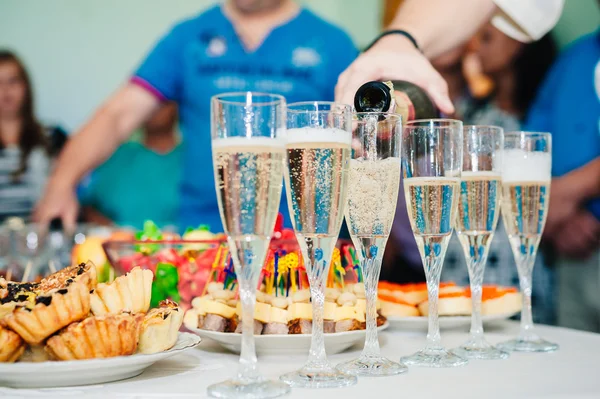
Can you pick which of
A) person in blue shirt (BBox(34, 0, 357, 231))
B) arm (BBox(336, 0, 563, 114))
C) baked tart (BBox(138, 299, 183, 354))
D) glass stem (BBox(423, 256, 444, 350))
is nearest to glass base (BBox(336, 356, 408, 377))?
glass stem (BBox(423, 256, 444, 350))

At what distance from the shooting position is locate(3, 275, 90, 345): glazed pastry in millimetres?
766

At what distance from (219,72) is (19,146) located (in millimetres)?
1332

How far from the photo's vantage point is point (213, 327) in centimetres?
102

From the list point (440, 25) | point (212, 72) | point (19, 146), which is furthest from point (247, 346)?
point (19, 146)

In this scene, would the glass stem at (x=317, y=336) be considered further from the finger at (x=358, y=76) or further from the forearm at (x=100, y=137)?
the forearm at (x=100, y=137)

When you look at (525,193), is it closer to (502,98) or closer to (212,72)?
(212,72)

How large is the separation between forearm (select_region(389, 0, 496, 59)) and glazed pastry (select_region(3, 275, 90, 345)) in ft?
3.52

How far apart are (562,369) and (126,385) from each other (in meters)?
0.57

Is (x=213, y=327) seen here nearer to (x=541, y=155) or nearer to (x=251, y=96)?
(x=251, y=96)

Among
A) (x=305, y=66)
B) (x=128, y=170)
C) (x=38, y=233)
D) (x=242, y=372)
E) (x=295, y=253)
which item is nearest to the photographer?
(x=242, y=372)

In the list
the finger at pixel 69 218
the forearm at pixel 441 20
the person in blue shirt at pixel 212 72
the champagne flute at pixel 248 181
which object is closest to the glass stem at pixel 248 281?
the champagne flute at pixel 248 181

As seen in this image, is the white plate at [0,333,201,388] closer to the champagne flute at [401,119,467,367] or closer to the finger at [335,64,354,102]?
the champagne flute at [401,119,467,367]

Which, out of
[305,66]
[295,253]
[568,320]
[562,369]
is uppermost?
[305,66]

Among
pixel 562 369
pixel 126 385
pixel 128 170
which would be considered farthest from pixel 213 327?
pixel 128 170
